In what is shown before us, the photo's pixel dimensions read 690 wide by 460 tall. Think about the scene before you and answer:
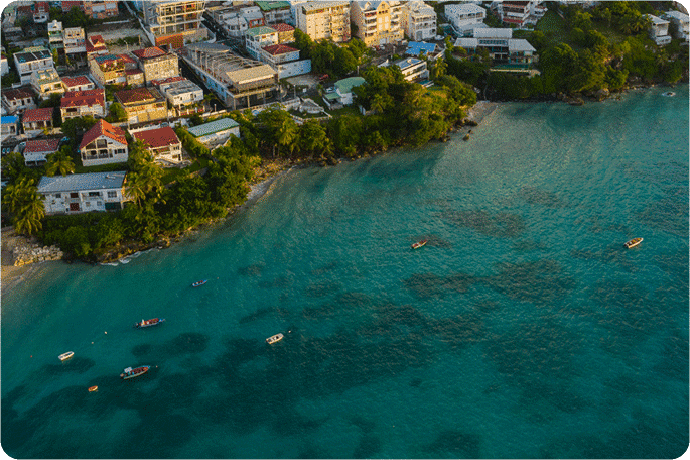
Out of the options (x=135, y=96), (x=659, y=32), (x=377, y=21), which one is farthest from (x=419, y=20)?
(x=135, y=96)

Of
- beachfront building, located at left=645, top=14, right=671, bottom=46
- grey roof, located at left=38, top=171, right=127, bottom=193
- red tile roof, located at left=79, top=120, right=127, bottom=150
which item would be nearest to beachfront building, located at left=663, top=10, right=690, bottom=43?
beachfront building, located at left=645, top=14, right=671, bottom=46

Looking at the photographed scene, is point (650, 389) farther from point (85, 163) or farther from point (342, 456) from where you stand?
point (85, 163)

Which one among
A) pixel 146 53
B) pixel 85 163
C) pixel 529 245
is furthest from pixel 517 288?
pixel 146 53

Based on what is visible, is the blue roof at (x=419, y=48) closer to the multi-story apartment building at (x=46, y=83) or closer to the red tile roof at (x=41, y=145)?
the multi-story apartment building at (x=46, y=83)

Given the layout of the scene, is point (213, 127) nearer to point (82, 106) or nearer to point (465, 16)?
point (82, 106)

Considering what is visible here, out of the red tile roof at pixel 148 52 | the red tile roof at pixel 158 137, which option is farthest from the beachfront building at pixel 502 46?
the red tile roof at pixel 158 137

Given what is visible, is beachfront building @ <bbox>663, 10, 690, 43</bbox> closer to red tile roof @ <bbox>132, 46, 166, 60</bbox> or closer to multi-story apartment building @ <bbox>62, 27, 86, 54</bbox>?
red tile roof @ <bbox>132, 46, 166, 60</bbox>
